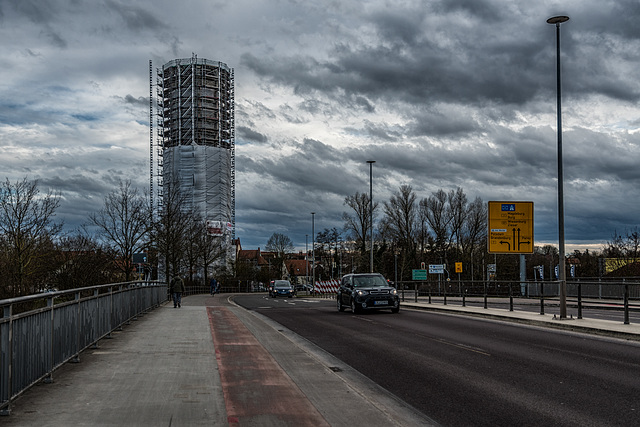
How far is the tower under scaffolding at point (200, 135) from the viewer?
103 meters

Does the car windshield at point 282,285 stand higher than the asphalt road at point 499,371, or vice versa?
the asphalt road at point 499,371

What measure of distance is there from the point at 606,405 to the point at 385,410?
8.29 ft

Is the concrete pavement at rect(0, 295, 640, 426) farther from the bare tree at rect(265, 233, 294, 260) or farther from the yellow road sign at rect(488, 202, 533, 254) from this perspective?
the bare tree at rect(265, 233, 294, 260)

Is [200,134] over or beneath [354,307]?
over

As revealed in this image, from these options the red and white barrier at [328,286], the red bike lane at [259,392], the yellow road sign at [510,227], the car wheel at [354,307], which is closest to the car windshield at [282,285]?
the red and white barrier at [328,286]

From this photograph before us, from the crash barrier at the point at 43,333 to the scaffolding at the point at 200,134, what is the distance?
89.9 m

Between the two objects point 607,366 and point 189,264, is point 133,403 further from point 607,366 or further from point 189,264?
point 189,264

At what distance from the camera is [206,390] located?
7758 millimetres

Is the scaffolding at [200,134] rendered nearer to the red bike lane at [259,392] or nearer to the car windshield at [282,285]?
the car windshield at [282,285]

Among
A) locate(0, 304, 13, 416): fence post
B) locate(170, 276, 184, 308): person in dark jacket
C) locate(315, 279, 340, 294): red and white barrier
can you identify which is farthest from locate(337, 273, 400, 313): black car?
locate(315, 279, 340, 294): red and white barrier

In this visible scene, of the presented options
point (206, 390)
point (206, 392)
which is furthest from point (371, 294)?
point (206, 392)

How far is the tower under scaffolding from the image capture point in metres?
103

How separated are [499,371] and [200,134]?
98.4 m

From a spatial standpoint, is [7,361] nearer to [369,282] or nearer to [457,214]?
[369,282]
